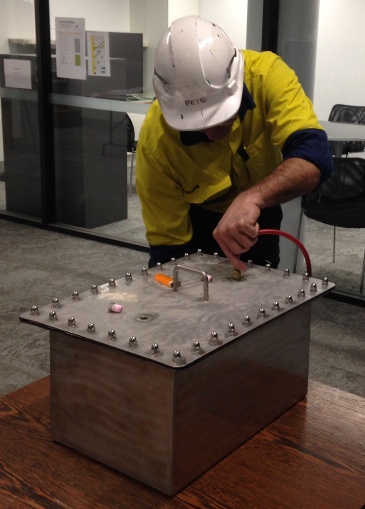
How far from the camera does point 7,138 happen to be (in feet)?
17.0

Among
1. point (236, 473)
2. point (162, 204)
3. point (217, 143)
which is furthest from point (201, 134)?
point (236, 473)

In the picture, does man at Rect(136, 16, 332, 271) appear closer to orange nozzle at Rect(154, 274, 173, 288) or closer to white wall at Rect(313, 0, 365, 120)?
orange nozzle at Rect(154, 274, 173, 288)

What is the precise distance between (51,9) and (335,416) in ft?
12.9

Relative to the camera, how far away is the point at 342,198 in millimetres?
3621

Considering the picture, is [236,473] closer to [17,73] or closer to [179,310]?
[179,310]

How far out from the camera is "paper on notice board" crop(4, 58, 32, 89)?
4.84 metres

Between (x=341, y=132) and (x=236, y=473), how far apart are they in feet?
8.76

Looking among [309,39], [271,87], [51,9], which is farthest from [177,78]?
[51,9]

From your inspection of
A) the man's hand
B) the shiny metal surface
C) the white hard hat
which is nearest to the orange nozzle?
the shiny metal surface

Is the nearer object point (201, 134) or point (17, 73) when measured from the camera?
point (201, 134)

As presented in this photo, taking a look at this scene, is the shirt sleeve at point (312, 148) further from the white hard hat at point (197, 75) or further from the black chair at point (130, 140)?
the black chair at point (130, 140)

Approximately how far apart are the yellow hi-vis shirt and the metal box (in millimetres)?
479

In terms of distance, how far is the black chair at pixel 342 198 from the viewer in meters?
3.56

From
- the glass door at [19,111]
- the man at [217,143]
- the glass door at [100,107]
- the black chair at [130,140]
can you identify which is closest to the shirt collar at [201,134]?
the man at [217,143]
